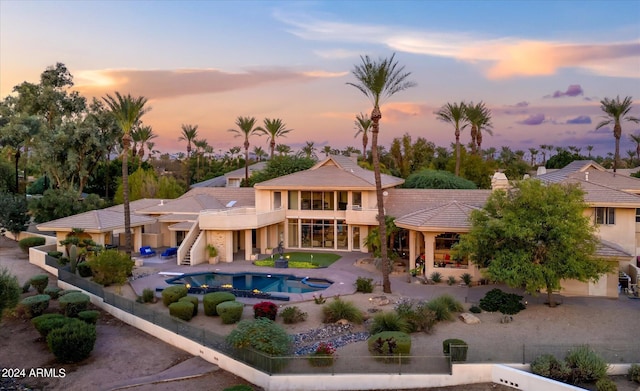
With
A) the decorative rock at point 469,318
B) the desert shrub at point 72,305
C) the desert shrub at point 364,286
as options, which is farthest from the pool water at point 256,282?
the decorative rock at point 469,318

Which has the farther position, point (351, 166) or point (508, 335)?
point (351, 166)

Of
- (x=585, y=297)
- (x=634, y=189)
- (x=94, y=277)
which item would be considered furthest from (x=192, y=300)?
(x=634, y=189)

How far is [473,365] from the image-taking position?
15180 mm

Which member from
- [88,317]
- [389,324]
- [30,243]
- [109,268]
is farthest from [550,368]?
[30,243]

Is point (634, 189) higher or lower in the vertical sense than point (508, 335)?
higher

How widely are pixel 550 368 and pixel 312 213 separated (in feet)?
78.7

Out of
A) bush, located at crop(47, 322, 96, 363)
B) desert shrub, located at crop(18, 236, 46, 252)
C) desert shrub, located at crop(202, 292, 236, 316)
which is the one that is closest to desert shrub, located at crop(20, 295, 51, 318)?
bush, located at crop(47, 322, 96, 363)

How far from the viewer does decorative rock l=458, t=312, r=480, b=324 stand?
1981cm

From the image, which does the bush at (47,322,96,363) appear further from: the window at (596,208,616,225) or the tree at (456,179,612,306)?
the window at (596,208,616,225)

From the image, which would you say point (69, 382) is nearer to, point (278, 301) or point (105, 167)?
point (278, 301)

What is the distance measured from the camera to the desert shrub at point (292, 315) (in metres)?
20.2

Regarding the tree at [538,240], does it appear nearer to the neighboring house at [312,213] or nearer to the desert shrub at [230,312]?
the neighboring house at [312,213]

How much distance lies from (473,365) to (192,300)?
12.3m

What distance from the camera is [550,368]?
14.7 m
